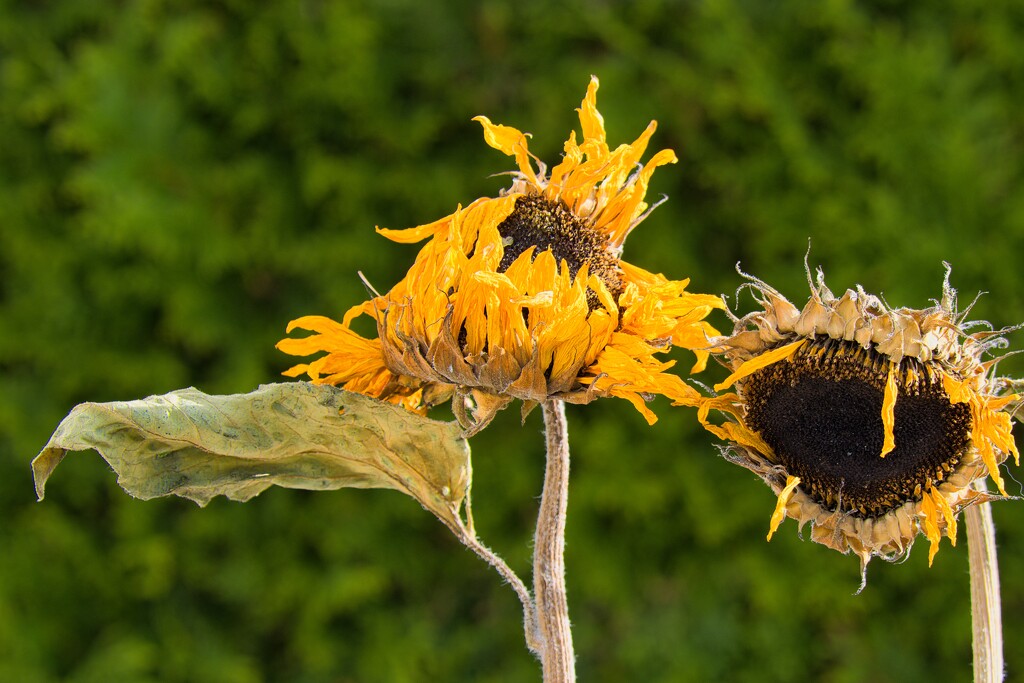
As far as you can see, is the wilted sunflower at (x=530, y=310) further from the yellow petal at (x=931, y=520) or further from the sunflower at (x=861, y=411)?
the yellow petal at (x=931, y=520)

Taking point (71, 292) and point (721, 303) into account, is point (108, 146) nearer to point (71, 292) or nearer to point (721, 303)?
point (71, 292)

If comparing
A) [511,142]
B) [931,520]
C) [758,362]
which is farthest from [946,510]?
[511,142]

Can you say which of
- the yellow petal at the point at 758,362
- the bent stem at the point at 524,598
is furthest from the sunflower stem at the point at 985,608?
the bent stem at the point at 524,598

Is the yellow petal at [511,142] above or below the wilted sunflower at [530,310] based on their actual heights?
above

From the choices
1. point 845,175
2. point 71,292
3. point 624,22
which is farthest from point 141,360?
point 845,175

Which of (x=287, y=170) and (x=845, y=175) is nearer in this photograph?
(x=845, y=175)

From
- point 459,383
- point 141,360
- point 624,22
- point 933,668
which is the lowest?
point 459,383

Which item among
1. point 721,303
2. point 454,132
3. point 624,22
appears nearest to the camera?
point 721,303
